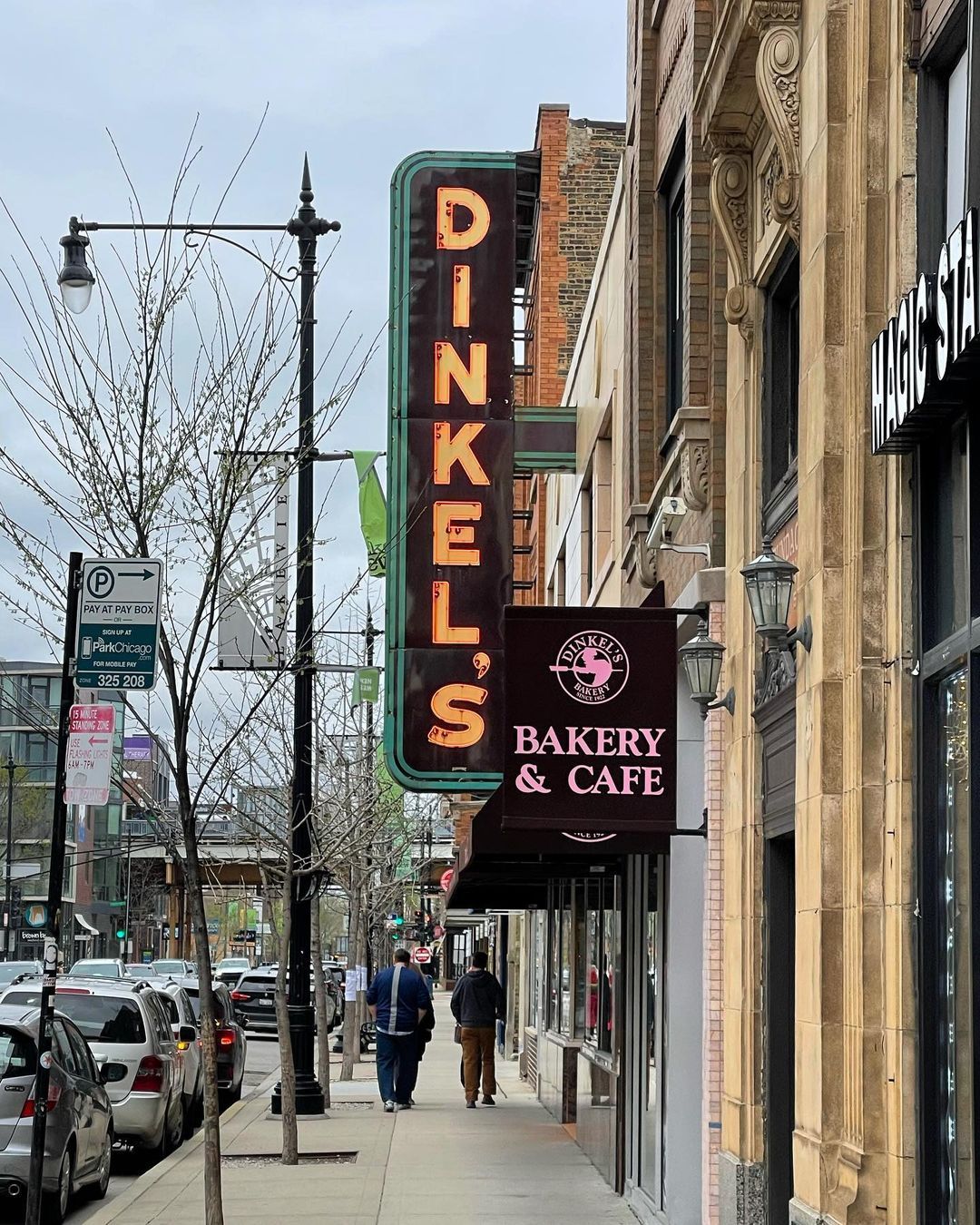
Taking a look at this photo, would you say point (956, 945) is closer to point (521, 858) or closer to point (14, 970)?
point (521, 858)

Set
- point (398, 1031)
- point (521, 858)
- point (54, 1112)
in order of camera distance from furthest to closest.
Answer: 1. point (398, 1031)
2. point (521, 858)
3. point (54, 1112)

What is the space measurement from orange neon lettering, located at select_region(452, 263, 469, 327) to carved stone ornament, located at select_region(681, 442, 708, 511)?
20.3 ft

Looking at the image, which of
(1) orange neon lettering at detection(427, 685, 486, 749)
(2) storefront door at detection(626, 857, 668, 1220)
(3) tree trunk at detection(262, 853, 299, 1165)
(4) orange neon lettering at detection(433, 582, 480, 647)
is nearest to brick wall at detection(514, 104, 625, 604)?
(3) tree trunk at detection(262, 853, 299, 1165)

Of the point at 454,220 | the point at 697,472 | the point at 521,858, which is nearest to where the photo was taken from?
the point at 697,472

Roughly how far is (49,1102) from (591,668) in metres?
5.50

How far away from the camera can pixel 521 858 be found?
17.9m

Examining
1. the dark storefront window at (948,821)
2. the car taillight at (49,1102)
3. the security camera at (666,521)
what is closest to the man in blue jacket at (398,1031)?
the car taillight at (49,1102)

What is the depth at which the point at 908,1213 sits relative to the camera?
6.74m

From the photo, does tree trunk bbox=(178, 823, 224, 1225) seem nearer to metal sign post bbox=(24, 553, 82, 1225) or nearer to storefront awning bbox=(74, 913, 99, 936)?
metal sign post bbox=(24, 553, 82, 1225)

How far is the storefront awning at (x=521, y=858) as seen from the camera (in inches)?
451

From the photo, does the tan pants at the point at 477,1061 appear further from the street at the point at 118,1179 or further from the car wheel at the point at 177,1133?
the street at the point at 118,1179

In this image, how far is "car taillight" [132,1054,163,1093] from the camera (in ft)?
60.8

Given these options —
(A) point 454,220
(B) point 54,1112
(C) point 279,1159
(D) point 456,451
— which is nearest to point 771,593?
(B) point 54,1112

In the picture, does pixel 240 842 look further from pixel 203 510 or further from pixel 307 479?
pixel 203 510
